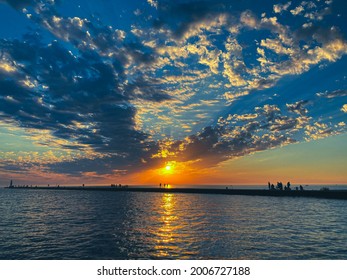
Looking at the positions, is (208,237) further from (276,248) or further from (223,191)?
(223,191)

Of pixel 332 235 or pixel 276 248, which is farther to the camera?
pixel 332 235

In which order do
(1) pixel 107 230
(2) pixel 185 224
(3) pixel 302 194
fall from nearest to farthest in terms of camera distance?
(1) pixel 107 230
(2) pixel 185 224
(3) pixel 302 194

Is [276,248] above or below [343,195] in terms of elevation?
below

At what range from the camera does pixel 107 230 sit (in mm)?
30188

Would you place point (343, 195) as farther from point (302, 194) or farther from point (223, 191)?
point (223, 191)

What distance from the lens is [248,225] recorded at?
1252 inches

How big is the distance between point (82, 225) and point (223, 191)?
85.8 meters

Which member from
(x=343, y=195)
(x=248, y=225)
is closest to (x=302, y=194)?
(x=343, y=195)
